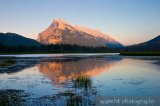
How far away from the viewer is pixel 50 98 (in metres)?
21.6

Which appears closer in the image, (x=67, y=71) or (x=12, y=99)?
(x=12, y=99)

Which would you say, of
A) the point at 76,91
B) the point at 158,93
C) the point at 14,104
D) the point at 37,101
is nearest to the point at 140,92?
the point at 158,93

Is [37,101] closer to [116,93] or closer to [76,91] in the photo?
[76,91]

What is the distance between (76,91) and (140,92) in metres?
6.33

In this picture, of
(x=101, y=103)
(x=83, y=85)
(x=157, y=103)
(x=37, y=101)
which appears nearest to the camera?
(x=101, y=103)

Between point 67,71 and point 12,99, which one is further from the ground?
point 67,71

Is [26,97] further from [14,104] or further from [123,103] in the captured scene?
[123,103]

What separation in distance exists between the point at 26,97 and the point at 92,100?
603 cm

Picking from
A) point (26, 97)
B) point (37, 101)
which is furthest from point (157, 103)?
point (26, 97)

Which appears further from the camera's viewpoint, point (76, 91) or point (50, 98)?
point (76, 91)

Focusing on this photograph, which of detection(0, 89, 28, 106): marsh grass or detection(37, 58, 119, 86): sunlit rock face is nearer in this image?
detection(0, 89, 28, 106): marsh grass

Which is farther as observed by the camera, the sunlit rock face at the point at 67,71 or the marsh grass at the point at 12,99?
the sunlit rock face at the point at 67,71

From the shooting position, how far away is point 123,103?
16.2m

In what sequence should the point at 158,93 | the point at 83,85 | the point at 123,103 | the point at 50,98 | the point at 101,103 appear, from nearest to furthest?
the point at 101,103, the point at 123,103, the point at 50,98, the point at 158,93, the point at 83,85
